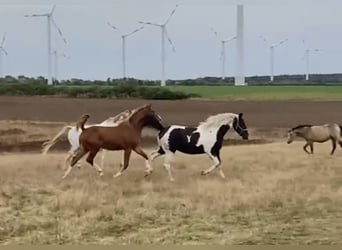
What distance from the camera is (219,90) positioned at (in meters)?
50.3

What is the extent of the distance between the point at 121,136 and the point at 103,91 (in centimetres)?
2842

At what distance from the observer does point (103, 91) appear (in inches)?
1767

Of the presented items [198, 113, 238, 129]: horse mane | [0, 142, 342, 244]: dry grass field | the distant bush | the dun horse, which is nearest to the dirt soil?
the distant bush

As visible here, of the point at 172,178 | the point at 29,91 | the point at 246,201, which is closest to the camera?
the point at 246,201

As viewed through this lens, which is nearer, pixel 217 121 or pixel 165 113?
pixel 217 121

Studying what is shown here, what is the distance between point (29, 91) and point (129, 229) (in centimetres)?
3921

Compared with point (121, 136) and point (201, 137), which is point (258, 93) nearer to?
point (201, 137)

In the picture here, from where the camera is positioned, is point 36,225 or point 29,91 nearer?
point 36,225

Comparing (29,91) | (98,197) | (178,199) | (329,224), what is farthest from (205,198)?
(29,91)

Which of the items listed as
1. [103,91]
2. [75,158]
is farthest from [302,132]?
[103,91]

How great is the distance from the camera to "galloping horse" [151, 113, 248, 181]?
16.6 meters

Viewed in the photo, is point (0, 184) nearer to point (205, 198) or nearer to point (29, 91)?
point (205, 198)

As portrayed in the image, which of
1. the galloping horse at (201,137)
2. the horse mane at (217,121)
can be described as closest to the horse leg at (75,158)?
the galloping horse at (201,137)

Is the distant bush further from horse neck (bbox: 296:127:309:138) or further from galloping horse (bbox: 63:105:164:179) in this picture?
galloping horse (bbox: 63:105:164:179)
